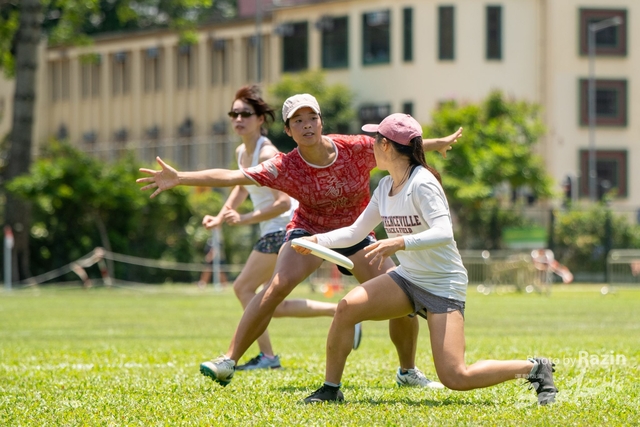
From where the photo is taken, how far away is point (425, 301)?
295 inches

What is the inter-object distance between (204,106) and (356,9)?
1078 cm

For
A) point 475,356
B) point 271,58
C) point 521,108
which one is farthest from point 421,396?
point 271,58

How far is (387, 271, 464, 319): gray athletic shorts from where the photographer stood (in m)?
7.45

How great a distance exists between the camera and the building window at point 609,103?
51219mm

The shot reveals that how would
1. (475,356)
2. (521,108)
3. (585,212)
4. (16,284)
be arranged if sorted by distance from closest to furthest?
(475,356) < (16,284) < (585,212) < (521,108)

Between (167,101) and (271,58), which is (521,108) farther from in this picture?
(167,101)

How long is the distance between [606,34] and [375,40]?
9.96 m

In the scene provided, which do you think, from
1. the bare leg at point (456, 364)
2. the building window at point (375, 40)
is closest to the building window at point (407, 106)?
the building window at point (375, 40)

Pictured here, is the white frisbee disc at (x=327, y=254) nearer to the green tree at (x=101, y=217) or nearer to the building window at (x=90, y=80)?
the green tree at (x=101, y=217)

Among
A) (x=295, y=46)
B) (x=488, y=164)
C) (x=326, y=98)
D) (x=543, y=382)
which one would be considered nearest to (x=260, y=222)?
(x=543, y=382)

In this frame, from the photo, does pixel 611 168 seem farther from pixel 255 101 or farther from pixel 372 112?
pixel 255 101

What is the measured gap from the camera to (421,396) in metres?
8.12

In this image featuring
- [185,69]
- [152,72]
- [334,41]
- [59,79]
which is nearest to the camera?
[334,41]

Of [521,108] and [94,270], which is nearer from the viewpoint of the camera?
[94,270]
